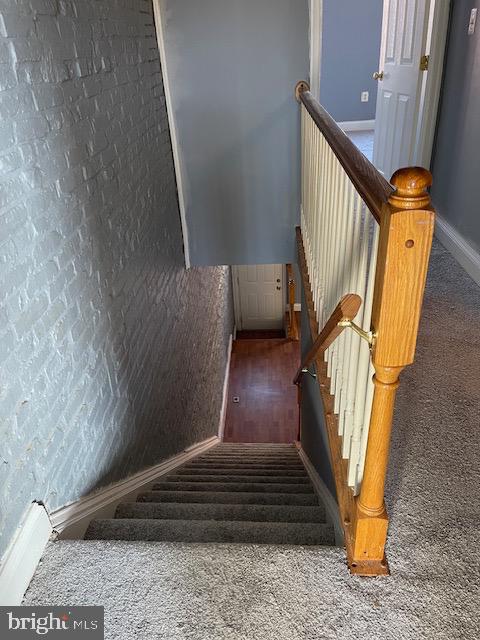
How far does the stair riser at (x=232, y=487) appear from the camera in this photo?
2549mm

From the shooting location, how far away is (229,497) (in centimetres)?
232

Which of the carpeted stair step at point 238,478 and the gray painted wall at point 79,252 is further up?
the gray painted wall at point 79,252

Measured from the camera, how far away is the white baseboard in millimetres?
2854

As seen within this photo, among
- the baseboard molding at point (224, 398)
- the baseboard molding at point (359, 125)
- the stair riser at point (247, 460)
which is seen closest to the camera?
the stair riser at point (247, 460)

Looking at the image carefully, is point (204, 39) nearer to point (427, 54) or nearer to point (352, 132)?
point (427, 54)

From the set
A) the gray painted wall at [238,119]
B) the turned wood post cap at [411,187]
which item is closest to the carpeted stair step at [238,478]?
the gray painted wall at [238,119]

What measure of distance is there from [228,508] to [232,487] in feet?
1.85

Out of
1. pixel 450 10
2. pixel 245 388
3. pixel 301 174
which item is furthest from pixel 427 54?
pixel 245 388

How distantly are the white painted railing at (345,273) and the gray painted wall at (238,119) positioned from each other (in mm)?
805

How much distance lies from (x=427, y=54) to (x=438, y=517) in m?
2.93

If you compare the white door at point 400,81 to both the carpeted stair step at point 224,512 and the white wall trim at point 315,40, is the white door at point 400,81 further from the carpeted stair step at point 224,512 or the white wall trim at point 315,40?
the carpeted stair step at point 224,512

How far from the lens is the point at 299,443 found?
4.12 metres

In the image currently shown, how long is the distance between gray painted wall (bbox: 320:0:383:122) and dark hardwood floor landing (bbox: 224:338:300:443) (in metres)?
3.53

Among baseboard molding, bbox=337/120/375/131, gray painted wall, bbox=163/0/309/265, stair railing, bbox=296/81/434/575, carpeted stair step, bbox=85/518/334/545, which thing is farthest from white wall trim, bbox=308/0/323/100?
baseboard molding, bbox=337/120/375/131
